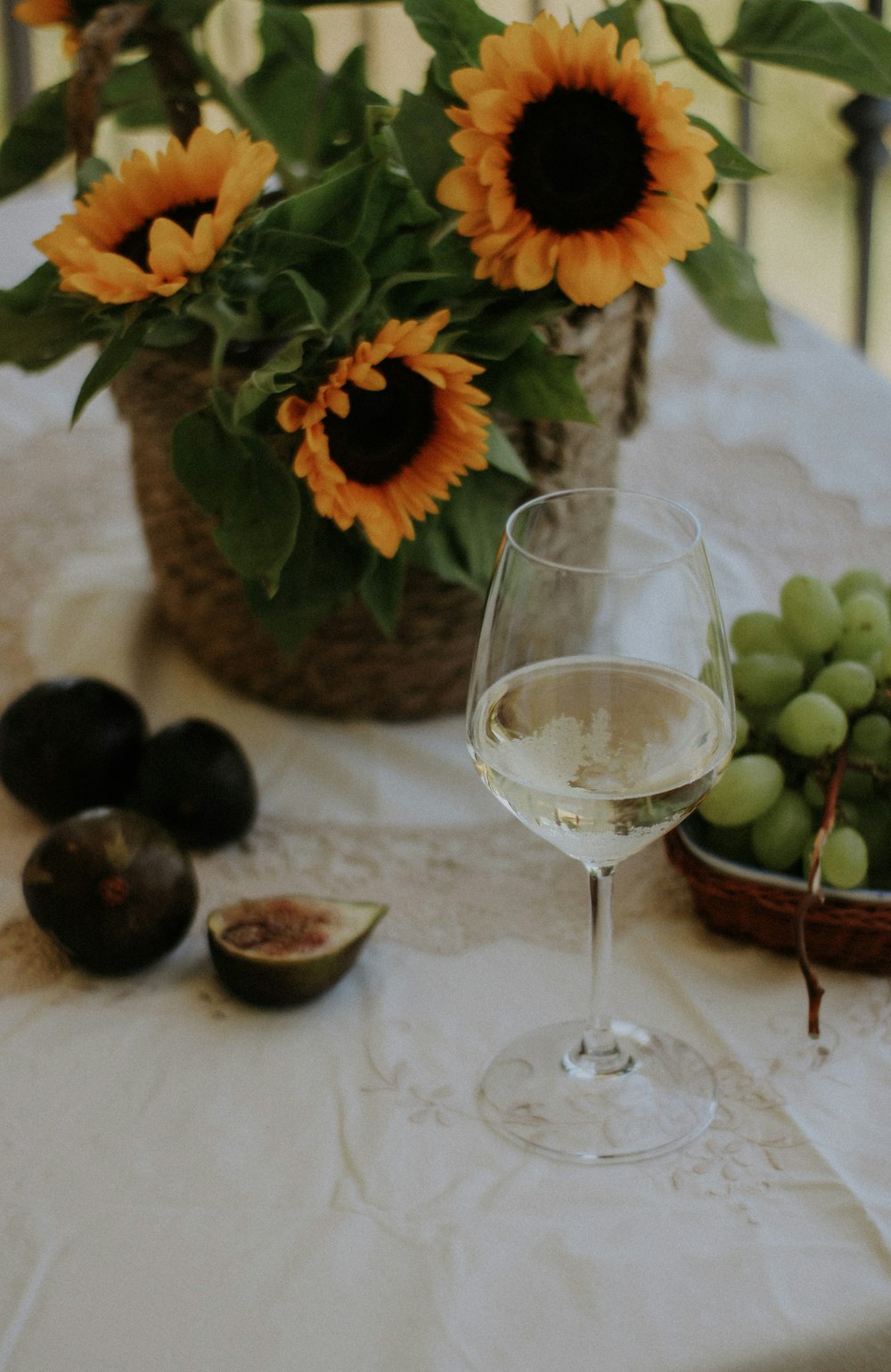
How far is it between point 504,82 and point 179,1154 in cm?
56

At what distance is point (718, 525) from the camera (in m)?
1.22

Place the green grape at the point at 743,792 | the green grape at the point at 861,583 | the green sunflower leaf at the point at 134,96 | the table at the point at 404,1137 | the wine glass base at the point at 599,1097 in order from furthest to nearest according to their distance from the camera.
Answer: the green sunflower leaf at the point at 134,96 < the green grape at the point at 861,583 < the green grape at the point at 743,792 < the wine glass base at the point at 599,1097 < the table at the point at 404,1137

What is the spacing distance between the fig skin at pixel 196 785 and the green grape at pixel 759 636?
0.33 meters

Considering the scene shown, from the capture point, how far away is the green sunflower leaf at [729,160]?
0.79 metres

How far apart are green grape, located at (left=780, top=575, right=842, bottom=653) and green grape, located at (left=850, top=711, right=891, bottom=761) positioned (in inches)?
2.3

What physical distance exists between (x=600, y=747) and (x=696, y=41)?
1.57 ft

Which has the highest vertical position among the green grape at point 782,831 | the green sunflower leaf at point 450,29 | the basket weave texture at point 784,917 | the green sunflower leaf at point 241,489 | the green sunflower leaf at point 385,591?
the green sunflower leaf at point 450,29

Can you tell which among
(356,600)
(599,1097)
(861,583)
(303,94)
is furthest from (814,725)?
(303,94)

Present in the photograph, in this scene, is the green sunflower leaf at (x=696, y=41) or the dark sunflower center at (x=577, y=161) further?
the green sunflower leaf at (x=696, y=41)

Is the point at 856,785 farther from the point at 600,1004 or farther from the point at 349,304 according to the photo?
the point at 349,304

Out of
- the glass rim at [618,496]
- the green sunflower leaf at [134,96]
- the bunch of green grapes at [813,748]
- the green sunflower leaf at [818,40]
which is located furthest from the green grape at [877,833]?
the green sunflower leaf at [134,96]

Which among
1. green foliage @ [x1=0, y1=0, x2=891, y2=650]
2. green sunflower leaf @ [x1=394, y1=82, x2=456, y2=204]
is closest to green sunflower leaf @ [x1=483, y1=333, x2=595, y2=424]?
green foliage @ [x1=0, y1=0, x2=891, y2=650]

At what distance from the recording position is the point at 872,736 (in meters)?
0.77

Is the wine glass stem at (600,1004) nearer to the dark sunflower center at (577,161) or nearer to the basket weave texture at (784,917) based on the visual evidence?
the basket weave texture at (784,917)
